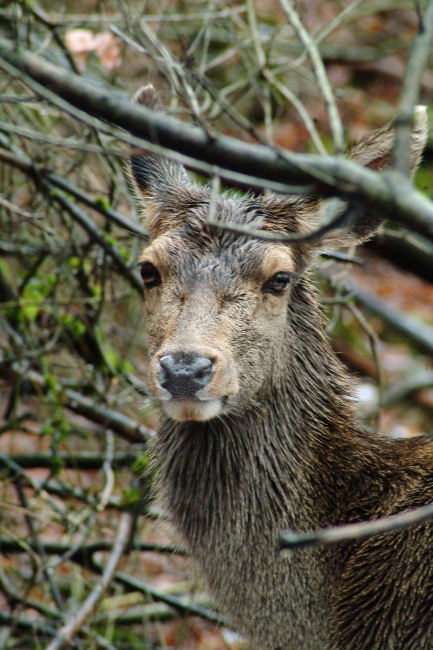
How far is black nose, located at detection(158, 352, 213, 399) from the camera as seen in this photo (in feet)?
12.5

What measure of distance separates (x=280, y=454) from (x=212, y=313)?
988mm

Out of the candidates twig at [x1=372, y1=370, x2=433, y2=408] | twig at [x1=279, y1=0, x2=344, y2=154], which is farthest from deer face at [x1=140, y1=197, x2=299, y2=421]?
twig at [x1=372, y1=370, x2=433, y2=408]

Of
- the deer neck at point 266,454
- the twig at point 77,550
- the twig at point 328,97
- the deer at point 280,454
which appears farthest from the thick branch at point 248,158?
the twig at point 77,550

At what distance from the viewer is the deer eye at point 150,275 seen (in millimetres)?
4559

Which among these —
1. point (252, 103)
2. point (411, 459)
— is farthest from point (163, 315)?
point (252, 103)

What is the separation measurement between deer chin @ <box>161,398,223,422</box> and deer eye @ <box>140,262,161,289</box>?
2.72ft

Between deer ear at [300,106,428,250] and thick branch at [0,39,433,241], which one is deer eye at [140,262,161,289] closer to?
deer ear at [300,106,428,250]

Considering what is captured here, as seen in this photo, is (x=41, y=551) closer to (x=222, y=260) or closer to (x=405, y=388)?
(x=222, y=260)

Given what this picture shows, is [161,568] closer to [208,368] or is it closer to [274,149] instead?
[208,368]

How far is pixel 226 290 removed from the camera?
14.1 ft

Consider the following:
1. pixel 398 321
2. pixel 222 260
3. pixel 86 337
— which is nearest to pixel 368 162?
pixel 222 260

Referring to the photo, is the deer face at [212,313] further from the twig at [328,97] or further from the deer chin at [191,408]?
the twig at [328,97]

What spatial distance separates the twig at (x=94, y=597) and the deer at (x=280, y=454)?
147 cm

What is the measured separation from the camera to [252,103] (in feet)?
47.1
